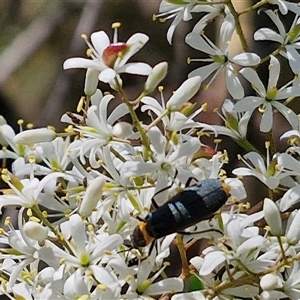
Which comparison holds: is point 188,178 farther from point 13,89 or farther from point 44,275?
point 13,89

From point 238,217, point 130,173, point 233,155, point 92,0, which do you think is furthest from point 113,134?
point 92,0

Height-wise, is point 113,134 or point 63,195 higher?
point 113,134

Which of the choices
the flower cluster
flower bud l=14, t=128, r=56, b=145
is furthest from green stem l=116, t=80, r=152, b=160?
flower bud l=14, t=128, r=56, b=145

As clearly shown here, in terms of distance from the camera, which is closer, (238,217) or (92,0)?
(238,217)

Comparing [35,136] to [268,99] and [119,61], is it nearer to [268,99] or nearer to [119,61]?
[119,61]

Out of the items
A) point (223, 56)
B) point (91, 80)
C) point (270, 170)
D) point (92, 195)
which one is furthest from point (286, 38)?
point (92, 195)

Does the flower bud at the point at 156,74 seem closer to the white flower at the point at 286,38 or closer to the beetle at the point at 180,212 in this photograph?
the beetle at the point at 180,212

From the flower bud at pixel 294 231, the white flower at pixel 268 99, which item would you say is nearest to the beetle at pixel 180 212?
the flower bud at pixel 294 231

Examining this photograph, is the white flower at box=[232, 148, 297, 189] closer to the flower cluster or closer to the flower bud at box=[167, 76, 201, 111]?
the flower cluster
